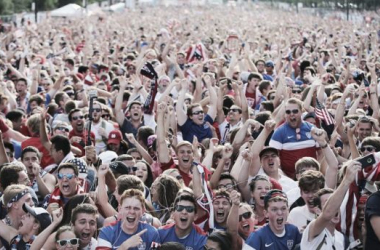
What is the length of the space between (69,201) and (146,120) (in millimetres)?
5181

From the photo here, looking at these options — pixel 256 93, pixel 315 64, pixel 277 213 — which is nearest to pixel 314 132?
pixel 277 213

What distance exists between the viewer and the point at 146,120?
13.8m

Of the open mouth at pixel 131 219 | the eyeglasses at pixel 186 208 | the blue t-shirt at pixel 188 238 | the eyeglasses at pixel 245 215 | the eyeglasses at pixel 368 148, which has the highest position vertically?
the eyeglasses at pixel 368 148

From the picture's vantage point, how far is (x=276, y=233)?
7969mm

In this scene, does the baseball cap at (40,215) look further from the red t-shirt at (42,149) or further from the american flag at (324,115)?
the american flag at (324,115)

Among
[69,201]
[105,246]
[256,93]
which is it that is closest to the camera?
[105,246]

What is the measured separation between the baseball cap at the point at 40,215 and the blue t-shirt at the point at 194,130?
4583mm

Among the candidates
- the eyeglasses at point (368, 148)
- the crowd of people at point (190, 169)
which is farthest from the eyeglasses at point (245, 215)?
the eyeglasses at point (368, 148)

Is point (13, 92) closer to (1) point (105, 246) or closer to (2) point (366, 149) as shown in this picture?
(2) point (366, 149)

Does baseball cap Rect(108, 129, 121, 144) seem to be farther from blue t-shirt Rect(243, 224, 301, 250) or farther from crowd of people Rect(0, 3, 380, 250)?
blue t-shirt Rect(243, 224, 301, 250)

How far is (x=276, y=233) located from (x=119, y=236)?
46.4 inches

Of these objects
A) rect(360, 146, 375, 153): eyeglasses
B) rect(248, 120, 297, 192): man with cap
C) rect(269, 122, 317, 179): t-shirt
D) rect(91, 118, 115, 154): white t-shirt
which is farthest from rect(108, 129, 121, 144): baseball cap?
rect(360, 146, 375, 153): eyeglasses

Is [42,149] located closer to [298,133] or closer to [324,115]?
[298,133]

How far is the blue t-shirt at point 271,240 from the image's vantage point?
7.89m
